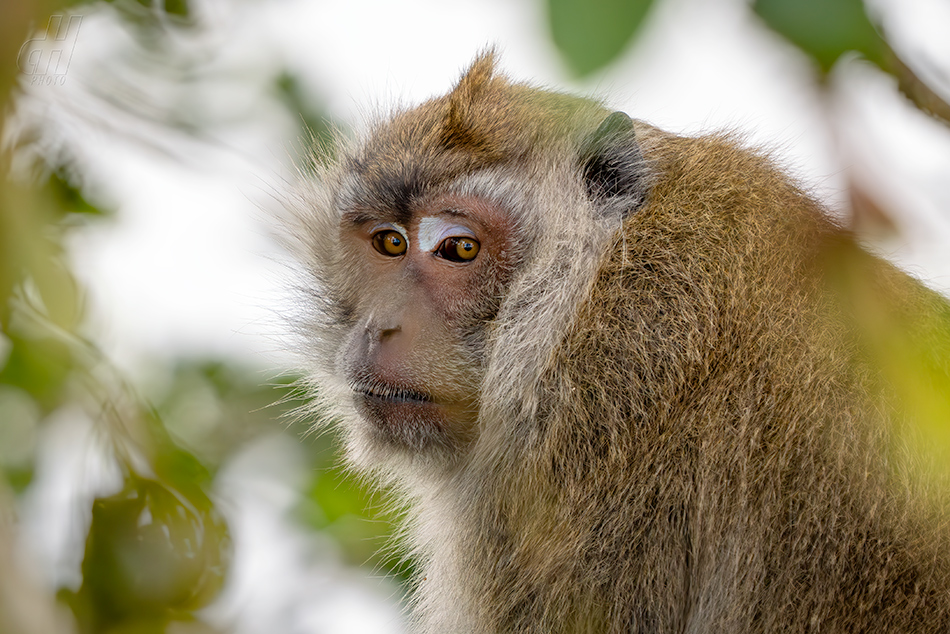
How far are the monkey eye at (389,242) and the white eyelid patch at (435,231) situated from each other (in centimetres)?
17

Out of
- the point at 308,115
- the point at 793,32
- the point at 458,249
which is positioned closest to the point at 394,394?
the point at 458,249

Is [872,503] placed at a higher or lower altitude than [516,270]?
lower

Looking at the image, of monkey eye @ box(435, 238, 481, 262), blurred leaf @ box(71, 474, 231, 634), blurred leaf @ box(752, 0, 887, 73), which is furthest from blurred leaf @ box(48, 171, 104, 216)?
blurred leaf @ box(752, 0, 887, 73)

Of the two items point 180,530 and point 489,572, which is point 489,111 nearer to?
point 489,572

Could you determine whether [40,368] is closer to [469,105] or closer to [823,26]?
[469,105]

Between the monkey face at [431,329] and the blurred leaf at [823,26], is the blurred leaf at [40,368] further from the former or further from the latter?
the blurred leaf at [823,26]

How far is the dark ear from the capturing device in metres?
4.23

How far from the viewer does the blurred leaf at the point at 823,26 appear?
102 centimetres

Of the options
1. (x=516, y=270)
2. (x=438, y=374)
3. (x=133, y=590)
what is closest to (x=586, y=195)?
(x=516, y=270)

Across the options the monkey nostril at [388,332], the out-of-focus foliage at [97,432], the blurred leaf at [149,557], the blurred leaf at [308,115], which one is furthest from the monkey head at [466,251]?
the blurred leaf at [149,557]

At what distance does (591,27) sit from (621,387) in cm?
270

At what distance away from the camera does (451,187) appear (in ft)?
14.6

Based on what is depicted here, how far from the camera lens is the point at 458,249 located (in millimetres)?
4270

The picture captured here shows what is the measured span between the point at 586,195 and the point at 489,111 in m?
0.75
